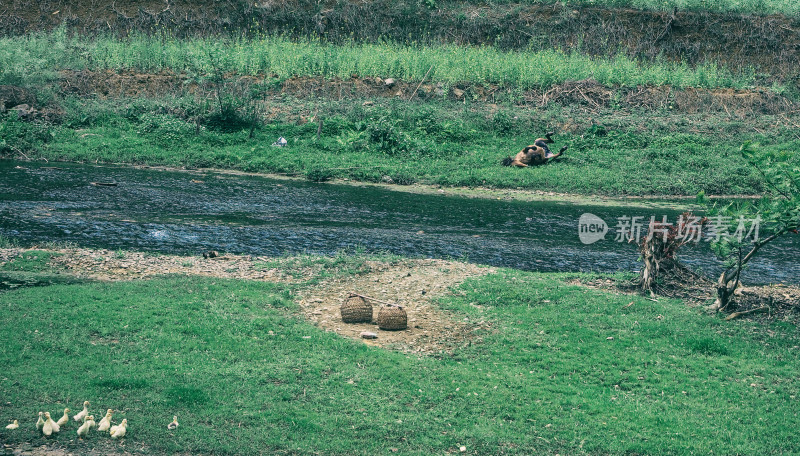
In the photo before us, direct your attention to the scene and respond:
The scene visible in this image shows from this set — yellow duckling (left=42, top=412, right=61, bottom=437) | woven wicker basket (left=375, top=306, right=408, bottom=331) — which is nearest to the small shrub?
woven wicker basket (left=375, top=306, right=408, bottom=331)

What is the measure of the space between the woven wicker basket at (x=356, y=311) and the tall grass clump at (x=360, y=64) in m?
17.0

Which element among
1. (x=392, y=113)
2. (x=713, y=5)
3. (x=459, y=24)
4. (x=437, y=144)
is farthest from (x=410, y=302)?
(x=713, y=5)

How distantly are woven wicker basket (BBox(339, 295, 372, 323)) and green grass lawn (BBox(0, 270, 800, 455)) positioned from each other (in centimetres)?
70

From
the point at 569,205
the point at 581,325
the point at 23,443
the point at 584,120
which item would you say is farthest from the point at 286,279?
the point at 584,120

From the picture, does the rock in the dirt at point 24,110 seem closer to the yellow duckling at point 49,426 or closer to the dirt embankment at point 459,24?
the dirt embankment at point 459,24

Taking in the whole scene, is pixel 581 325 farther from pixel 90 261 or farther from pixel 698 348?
pixel 90 261

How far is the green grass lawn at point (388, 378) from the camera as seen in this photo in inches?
262

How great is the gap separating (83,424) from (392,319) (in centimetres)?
420

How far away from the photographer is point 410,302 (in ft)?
34.8

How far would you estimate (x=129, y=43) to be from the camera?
2875 cm

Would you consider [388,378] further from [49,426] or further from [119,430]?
[49,426]

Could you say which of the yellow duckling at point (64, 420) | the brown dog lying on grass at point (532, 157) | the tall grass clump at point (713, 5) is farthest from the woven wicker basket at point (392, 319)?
the tall grass clump at point (713, 5)

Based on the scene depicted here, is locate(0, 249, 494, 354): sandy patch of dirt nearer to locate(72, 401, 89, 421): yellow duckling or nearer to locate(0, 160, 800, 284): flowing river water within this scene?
locate(0, 160, 800, 284): flowing river water

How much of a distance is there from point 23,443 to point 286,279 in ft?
18.4
